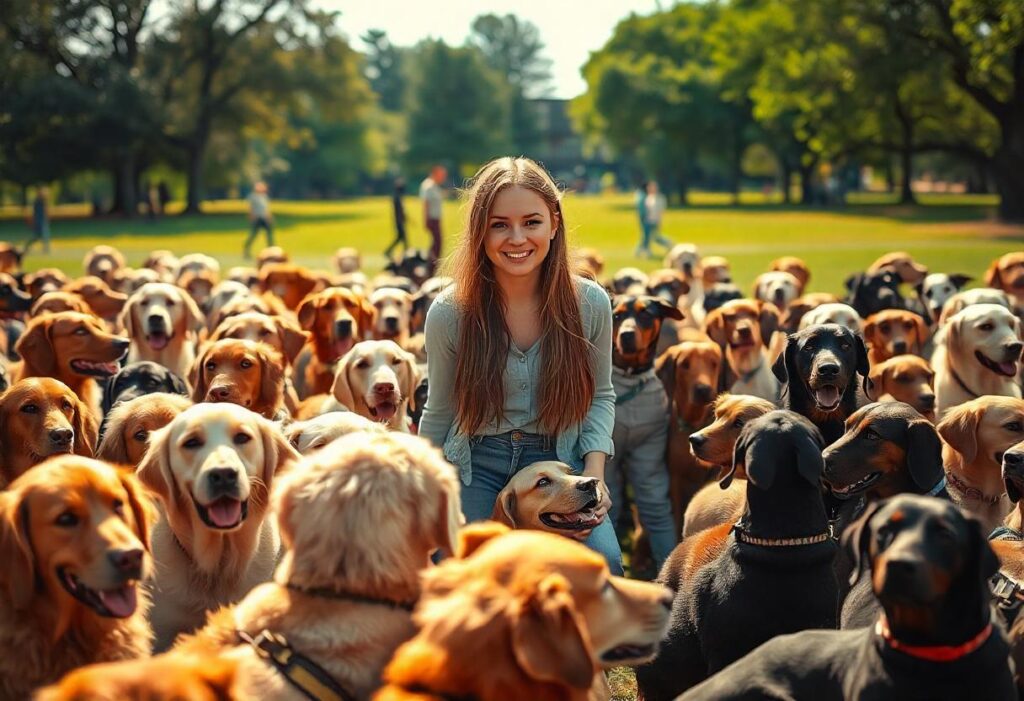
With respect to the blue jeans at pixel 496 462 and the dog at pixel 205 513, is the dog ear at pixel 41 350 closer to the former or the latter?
the dog at pixel 205 513

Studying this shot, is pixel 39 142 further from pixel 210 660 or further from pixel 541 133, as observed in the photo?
pixel 541 133

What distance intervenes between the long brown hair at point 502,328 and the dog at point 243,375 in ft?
7.49

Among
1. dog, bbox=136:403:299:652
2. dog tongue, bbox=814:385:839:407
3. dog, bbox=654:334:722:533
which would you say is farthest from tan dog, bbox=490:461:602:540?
dog, bbox=654:334:722:533

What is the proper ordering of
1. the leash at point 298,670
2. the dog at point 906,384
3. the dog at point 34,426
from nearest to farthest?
the leash at point 298,670
the dog at point 34,426
the dog at point 906,384

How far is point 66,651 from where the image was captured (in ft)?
13.0

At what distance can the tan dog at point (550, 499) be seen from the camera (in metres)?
5.45

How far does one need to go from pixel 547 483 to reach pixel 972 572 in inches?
93.9

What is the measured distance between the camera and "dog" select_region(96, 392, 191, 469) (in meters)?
5.87

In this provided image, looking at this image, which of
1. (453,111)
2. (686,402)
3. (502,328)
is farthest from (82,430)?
(453,111)

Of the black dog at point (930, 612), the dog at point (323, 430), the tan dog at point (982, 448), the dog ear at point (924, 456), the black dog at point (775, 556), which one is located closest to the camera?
the black dog at point (930, 612)

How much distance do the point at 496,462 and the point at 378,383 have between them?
192cm

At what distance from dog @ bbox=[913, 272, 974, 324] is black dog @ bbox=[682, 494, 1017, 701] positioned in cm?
864

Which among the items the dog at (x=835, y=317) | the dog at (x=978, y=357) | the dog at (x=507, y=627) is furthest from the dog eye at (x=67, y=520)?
the dog at (x=835, y=317)

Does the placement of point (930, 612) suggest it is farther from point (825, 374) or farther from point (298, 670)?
point (825, 374)
